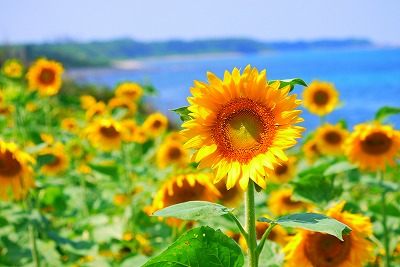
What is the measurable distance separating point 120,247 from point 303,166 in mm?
1276

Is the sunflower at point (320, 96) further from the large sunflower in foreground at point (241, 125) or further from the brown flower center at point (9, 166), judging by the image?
the large sunflower in foreground at point (241, 125)

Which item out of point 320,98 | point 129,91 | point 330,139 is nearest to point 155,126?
point 129,91

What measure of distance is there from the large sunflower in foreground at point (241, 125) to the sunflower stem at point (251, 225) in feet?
0.12

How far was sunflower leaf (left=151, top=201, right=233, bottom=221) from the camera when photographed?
40.9 inches

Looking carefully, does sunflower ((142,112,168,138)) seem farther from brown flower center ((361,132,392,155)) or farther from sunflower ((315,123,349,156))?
brown flower center ((361,132,392,155))

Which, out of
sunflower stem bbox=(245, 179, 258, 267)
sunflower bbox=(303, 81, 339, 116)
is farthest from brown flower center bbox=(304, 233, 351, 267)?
sunflower bbox=(303, 81, 339, 116)

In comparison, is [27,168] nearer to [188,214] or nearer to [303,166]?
[188,214]

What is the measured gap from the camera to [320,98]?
181 inches

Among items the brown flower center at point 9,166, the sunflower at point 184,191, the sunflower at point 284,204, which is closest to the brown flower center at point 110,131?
the sunflower at point 284,204

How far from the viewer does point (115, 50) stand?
85.9 metres

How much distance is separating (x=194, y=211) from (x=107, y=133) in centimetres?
263

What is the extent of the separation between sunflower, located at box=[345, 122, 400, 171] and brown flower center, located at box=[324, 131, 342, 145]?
162cm

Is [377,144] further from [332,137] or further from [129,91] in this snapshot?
[129,91]

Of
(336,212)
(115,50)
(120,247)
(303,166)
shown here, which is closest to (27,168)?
(120,247)
